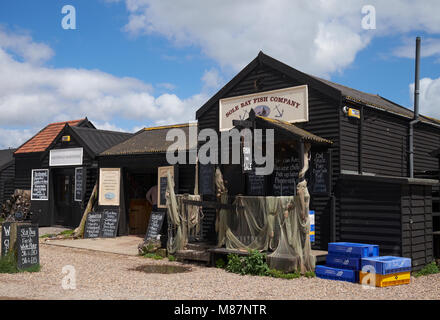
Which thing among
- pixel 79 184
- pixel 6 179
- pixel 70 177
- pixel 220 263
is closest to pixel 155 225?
pixel 220 263

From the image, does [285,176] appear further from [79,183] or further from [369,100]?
[79,183]

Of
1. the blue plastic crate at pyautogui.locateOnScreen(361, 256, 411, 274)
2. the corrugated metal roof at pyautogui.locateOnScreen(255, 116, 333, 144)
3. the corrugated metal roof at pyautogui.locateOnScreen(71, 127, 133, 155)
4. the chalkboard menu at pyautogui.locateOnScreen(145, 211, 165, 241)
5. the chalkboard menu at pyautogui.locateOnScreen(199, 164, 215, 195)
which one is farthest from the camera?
the corrugated metal roof at pyautogui.locateOnScreen(71, 127, 133, 155)

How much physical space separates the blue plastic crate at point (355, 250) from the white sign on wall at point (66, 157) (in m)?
13.4

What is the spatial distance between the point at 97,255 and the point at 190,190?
13.5 ft

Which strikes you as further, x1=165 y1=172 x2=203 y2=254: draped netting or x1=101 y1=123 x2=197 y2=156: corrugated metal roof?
x1=101 y1=123 x2=197 y2=156: corrugated metal roof

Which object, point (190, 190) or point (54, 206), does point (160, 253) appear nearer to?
point (190, 190)

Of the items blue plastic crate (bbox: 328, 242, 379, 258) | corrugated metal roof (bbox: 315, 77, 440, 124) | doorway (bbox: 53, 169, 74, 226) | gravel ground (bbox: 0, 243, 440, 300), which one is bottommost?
gravel ground (bbox: 0, 243, 440, 300)

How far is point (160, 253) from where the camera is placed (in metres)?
14.1

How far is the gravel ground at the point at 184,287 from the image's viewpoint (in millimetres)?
8641

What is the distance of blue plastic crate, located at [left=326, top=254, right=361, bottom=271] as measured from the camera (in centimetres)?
1026

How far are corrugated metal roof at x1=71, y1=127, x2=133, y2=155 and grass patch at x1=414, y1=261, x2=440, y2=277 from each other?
13.6 m

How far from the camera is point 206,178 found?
15938 mm

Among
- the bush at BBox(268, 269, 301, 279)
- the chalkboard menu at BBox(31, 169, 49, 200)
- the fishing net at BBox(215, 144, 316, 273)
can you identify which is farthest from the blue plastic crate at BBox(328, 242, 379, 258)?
the chalkboard menu at BBox(31, 169, 49, 200)

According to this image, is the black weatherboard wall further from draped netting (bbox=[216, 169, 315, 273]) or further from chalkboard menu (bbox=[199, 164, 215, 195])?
draped netting (bbox=[216, 169, 315, 273])
